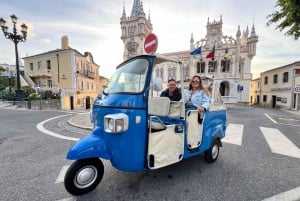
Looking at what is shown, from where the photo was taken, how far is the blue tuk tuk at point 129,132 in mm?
2189

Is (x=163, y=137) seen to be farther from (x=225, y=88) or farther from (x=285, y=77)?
(x=225, y=88)

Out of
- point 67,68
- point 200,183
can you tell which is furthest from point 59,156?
point 67,68

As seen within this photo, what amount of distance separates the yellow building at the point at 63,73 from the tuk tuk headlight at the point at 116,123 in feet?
74.3

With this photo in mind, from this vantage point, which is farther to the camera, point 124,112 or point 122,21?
point 122,21

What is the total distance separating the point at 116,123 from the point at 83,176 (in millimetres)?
954

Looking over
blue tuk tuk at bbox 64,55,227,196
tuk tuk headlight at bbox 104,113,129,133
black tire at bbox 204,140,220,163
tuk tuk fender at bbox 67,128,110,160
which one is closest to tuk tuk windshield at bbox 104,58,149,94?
blue tuk tuk at bbox 64,55,227,196

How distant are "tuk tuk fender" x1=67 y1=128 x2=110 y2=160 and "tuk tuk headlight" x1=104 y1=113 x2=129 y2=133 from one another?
245 mm

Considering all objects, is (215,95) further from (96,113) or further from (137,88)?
(96,113)

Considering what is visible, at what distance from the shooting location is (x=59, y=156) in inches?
147

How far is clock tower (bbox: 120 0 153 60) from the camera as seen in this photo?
33688mm

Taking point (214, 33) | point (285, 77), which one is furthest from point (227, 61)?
point (285, 77)

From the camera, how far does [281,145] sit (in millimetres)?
4617

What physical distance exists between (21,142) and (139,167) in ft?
14.4

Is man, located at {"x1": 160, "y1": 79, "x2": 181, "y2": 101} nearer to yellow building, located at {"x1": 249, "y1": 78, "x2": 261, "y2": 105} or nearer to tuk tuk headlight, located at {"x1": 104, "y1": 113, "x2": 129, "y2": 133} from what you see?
tuk tuk headlight, located at {"x1": 104, "y1": 113, "x2": 129, "y2": 133}
